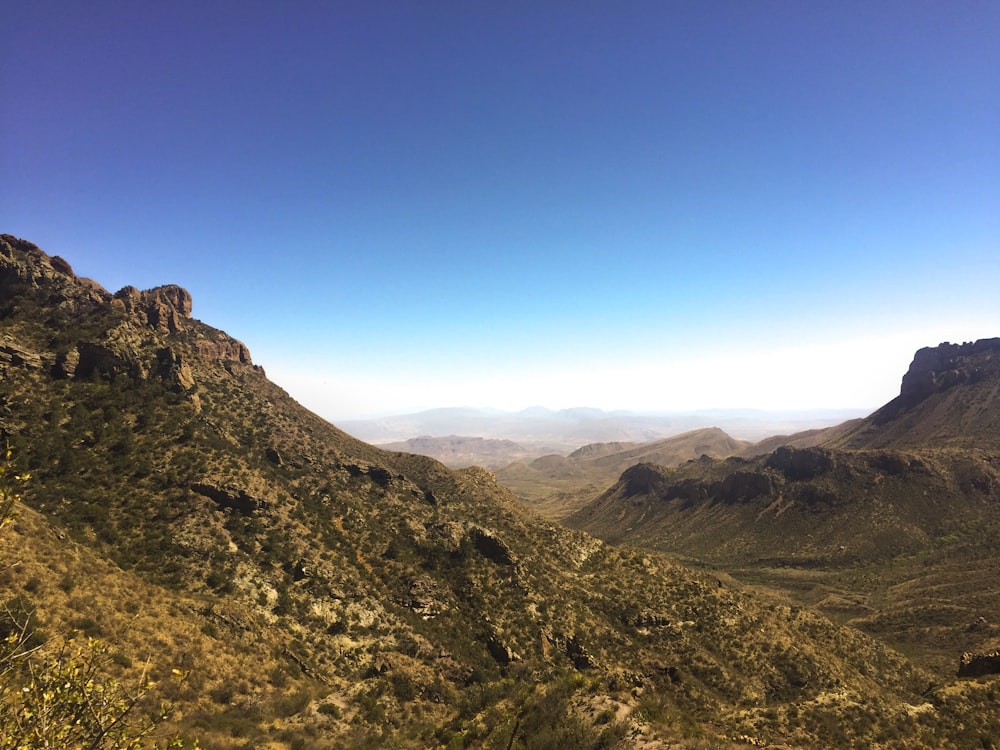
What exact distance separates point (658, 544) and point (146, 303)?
12625cm

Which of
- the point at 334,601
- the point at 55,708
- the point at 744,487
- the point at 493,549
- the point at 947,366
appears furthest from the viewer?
the point at 947,366

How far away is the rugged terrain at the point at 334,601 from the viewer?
76.1 ft

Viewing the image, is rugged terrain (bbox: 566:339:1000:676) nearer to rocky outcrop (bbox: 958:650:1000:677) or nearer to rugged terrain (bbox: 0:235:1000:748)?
rocky outcrop (bbox: 958:650:1000:677)

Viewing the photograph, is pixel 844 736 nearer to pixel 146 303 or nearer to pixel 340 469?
pixel 340 469

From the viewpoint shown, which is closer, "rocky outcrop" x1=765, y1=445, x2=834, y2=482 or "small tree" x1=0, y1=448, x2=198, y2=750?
"small tree" x1=0, y1=448, x2=198, y2=750

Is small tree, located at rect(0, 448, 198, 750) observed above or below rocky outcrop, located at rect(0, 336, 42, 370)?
below

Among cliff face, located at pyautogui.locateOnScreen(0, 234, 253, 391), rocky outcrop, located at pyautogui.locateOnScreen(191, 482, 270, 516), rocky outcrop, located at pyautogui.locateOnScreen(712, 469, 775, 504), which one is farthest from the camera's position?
rocky outcrop, located at pyautogui.locateOnScreen(712, 469, 775, 504)

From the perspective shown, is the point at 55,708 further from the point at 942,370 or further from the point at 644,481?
the point at 942,370

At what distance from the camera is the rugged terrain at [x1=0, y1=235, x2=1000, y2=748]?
23.2 meters

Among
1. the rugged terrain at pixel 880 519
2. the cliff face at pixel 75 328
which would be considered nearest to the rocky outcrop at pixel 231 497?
the cliff face at pixel 75 328

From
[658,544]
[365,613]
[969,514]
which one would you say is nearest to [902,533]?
[969,514]

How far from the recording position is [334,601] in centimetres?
3806

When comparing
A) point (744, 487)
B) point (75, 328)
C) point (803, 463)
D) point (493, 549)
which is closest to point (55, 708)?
point (493, 549)

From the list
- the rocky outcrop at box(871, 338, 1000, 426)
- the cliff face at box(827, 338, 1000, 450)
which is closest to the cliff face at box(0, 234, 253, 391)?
the cliff face at box(827, 338, 1000, 450)
